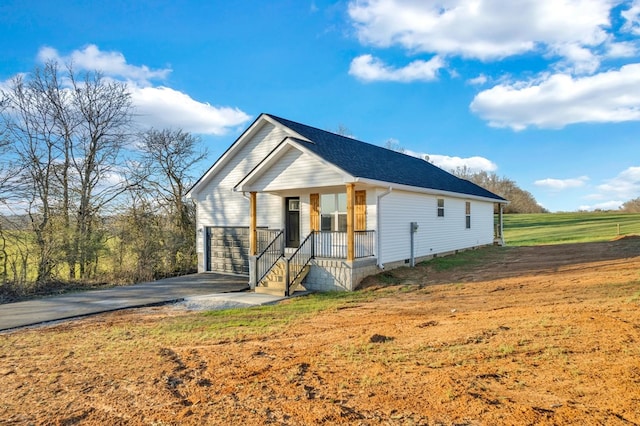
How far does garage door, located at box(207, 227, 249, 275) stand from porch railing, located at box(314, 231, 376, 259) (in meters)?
4.63

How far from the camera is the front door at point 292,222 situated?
14.7 meters

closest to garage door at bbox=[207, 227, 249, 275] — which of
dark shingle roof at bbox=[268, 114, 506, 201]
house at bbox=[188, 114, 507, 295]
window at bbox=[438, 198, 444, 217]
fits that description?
house at bbox=[188, 114, 507, 295]

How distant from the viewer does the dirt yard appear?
3729mm

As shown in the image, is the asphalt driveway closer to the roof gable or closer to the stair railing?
the stair railing

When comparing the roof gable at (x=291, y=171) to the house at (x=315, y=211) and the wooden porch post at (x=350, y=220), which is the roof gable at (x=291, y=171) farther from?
the wooden porch post at (x=350, y=220)

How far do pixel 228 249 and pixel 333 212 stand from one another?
5.70 metres

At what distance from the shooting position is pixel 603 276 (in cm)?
1015

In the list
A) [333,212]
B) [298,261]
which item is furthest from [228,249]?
[333,212]

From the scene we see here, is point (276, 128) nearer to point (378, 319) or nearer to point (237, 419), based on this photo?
point (378, 319)

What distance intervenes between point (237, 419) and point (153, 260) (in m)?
14.7

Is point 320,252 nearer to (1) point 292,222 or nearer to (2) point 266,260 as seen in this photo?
(2) point 266,260

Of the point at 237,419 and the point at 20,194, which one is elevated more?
the point at 20,194

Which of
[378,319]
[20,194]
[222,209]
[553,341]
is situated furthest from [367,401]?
[20,194]

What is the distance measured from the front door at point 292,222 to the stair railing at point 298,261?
1.72 meters
